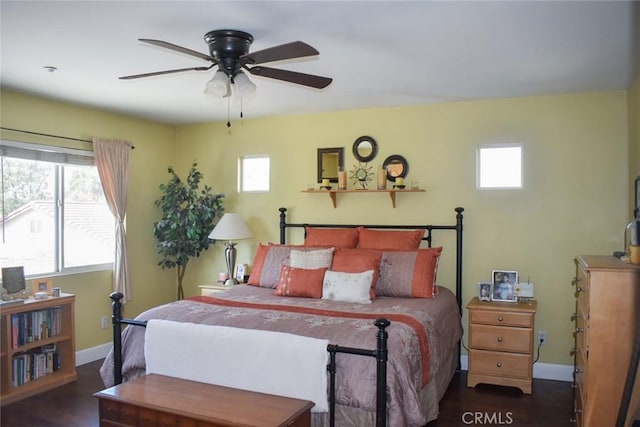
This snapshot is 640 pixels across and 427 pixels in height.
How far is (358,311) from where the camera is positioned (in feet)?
10.7

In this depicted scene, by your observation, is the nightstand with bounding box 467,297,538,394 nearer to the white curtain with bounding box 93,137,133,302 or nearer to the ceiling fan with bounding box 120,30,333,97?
the ceiling fan with bounding box 120,30,333,97

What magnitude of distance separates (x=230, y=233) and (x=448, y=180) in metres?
2.17

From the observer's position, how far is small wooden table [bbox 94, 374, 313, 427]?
2.29 metres

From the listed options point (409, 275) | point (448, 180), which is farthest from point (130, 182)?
point (448, 180)

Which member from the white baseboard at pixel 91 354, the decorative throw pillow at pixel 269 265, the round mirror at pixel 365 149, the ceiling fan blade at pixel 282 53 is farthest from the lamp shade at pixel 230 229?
the ceiling fan blade at pixel 282 53

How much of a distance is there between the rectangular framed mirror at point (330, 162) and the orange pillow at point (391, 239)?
78 centimetres

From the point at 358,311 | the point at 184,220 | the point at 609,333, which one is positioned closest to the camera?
the point at 609,333

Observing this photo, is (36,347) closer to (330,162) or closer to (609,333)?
(330,162)

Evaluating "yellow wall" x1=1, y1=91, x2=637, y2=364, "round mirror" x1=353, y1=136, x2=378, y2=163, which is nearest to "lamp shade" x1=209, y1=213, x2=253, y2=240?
"yellow wall" x1=1, y1=91, x2=637, y2=364

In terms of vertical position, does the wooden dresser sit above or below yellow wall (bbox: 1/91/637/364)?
below

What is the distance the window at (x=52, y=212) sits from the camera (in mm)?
4059

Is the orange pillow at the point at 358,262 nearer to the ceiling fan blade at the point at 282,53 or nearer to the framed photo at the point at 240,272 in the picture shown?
the framed photo at the point at 240,272

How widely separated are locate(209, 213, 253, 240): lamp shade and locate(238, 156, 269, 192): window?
49cm

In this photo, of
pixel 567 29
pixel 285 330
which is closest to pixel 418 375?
pixel 285 330
